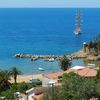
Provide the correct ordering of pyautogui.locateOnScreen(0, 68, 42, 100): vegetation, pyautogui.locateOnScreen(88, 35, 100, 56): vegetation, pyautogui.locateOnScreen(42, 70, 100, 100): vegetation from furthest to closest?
pyautogui.locateOnScreen(88, 35, 100, 56): vegetation → pyautogui.locateOnScreen(0, 68, 42, 100): vegetation → pyautogui.locateOnScreen(42, 70, 100, 100): vegetation

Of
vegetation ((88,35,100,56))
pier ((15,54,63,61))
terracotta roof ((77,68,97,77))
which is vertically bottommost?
terracotta roof ((77,68,97,77))

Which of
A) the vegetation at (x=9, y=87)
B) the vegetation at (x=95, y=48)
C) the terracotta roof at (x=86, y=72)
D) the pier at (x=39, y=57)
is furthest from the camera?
the vegetation at (x=95, y=48)

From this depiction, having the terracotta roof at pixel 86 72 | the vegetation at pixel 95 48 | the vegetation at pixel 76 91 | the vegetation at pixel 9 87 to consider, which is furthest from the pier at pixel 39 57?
the vegetation at pixel 76 91

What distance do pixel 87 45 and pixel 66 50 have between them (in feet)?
40.1

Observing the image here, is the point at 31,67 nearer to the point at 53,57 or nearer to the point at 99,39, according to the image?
the point at 53,57

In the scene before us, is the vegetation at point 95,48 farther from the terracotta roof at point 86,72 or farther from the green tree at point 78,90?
the green tree at point 78,90

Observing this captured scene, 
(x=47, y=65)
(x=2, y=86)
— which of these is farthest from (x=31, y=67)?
(x=2, y=86)

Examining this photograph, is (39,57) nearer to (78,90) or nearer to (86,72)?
(86,72)

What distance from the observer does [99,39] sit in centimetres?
9012

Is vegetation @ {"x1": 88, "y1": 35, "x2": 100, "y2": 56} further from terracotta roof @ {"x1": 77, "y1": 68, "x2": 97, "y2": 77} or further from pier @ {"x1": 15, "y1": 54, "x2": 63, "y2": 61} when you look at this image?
terracotta roof @ {"x1": 77, "y1": 68, "x2": 97, "y2": 77}

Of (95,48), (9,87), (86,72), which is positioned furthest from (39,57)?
(9,87)

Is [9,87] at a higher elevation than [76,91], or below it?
higher

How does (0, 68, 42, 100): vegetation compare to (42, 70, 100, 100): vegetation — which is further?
(0, 68, 42, 100): vegetation

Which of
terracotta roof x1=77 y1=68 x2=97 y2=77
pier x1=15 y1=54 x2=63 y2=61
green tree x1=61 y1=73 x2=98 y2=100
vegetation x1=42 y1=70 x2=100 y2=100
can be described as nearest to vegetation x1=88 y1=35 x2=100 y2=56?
pier x1=15 y1=54 x2=63 y2=61
